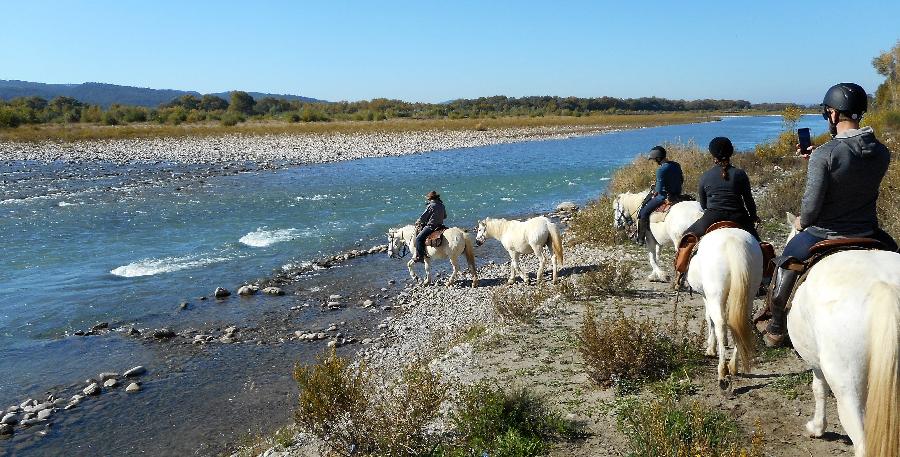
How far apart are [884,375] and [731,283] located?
2.44 meters

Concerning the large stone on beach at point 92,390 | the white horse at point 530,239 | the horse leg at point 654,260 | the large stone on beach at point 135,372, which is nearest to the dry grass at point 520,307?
the white horse at point 530,239

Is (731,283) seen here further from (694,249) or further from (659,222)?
(659,222)

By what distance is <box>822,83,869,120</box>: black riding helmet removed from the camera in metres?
4.62

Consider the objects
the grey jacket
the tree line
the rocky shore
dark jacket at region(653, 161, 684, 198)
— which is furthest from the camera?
the tree line

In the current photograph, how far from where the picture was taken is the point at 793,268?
16.0 ft

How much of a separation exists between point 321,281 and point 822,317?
12.1 metres

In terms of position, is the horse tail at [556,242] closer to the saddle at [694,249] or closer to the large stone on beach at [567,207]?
the saddle at [694,249]

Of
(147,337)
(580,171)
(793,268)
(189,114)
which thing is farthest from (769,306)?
(189,114)

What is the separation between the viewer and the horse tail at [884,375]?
11.9 ft

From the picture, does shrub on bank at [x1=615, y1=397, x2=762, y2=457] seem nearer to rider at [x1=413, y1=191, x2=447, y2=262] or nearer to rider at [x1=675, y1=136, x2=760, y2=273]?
rider at [x1=675, y1=136, x2=760, y2=273]

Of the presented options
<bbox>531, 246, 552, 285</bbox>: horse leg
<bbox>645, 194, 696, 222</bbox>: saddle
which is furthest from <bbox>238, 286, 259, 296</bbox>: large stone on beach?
<bbox>645, 194, 696, 222</bbox>: saddle

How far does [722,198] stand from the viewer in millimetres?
7316

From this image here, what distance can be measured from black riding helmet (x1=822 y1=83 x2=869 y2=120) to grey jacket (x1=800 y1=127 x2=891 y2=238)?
0.51 feet

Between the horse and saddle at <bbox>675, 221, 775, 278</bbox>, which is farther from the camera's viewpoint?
the horse
